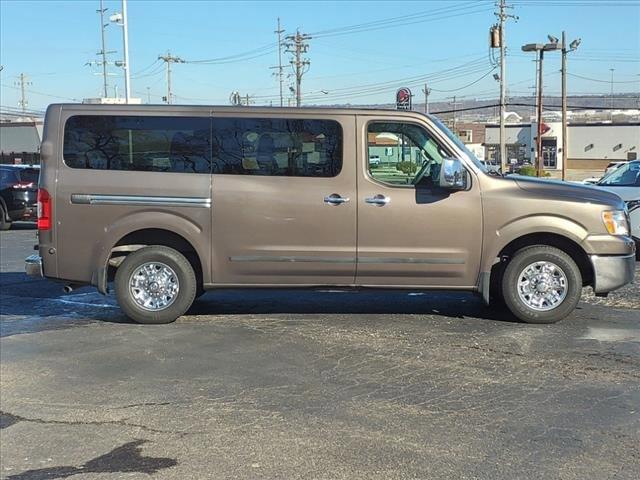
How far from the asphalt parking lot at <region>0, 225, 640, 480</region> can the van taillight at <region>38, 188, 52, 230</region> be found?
1.07 m

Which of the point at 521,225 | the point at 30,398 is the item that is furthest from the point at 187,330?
the point at 521,225

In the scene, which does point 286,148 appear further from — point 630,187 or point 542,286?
point 630,187

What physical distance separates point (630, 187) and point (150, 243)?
7.78 meters

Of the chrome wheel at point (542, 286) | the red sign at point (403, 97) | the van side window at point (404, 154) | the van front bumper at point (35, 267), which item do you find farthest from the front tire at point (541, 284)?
the red sign at point (403, 97)

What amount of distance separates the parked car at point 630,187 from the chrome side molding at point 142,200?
662 centimetres

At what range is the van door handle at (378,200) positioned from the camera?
6.61 meters

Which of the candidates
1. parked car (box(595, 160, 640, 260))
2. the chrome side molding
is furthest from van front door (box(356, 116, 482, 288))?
parked car (box(595, 160, 640, 260))

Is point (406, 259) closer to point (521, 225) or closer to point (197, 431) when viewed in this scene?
point (521, 225)

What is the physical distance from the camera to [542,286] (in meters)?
6.70

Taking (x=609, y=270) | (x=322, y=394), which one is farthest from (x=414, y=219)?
(x=322, y=394)

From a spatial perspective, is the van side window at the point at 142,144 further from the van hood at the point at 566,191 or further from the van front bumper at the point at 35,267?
the van hood at the point at 566,191

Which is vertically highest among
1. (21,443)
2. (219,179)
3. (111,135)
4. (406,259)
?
(111,135)

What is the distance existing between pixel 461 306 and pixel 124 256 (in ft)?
12.4

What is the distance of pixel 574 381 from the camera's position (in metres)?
5.05
